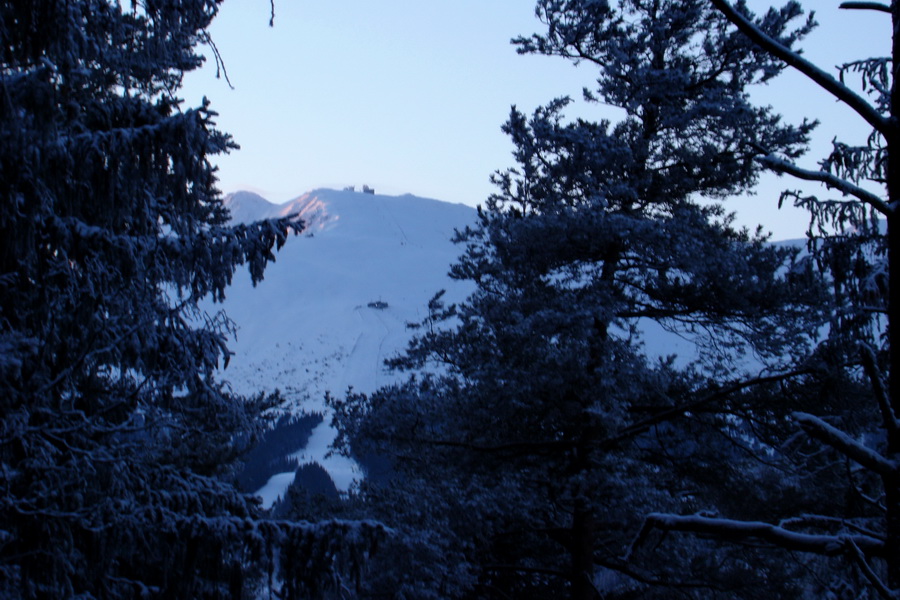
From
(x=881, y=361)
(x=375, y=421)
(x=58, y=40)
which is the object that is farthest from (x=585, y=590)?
(x=58, y=40)

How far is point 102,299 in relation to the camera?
15.6ft

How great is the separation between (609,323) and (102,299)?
6.44 m

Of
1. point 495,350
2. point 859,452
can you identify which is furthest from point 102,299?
point 495,350

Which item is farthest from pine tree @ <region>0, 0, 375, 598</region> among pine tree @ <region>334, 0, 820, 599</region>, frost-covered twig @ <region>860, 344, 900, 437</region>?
pine tree @ <region>334, 0, 820, 599</region>

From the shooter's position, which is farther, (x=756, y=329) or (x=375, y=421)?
(x=375, y=421)

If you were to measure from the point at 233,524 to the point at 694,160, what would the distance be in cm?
711

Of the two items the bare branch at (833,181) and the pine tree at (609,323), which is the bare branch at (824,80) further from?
the pine tree at (609,323)

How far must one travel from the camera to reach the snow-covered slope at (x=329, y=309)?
97050 millimetres

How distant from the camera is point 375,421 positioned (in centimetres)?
1036

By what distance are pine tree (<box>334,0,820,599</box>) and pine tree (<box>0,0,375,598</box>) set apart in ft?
14.0

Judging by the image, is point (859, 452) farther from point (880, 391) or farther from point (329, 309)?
point (329, 309)

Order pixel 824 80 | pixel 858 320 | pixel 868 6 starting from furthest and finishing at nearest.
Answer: pixel 858 320
pixel 868 6
pixel 824 80

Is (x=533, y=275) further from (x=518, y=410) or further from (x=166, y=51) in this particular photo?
(x=166, y=51)

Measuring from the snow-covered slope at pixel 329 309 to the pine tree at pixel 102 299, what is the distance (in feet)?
197
